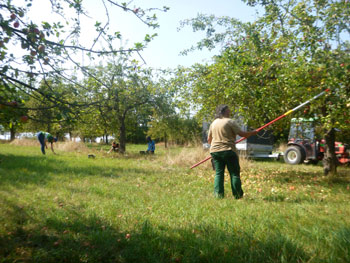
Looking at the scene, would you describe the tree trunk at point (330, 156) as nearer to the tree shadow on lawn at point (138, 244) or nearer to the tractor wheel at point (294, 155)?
the tractor wheel at point (294, 155)

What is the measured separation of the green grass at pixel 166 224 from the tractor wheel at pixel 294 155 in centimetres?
697

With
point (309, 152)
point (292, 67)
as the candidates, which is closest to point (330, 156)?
point (292, 67)

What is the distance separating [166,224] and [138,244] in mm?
621

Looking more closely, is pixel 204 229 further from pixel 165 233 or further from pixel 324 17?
pixel 324 17

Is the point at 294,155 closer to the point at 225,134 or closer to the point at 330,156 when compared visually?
the point at 330,156

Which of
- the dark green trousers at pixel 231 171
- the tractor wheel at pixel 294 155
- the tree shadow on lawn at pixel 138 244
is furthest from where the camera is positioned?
the tractor wheel at pixel 294 155

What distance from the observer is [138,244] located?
250 centimetres

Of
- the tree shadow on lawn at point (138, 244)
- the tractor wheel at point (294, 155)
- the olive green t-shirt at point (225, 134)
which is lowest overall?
the tree shadow on lawn at point (138, 244)

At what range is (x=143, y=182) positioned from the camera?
6148 mm

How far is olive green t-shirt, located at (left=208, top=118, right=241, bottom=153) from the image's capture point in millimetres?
4434

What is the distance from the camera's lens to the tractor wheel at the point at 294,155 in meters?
11.8

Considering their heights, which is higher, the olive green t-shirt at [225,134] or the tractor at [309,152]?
the olive green t-shirt at [225,134]

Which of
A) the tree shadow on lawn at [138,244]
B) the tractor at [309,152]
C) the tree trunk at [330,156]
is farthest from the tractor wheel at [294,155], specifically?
the tree shadow on lawn at [138,244]

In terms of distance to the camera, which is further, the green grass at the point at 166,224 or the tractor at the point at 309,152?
the tractor at the point at 309,152
